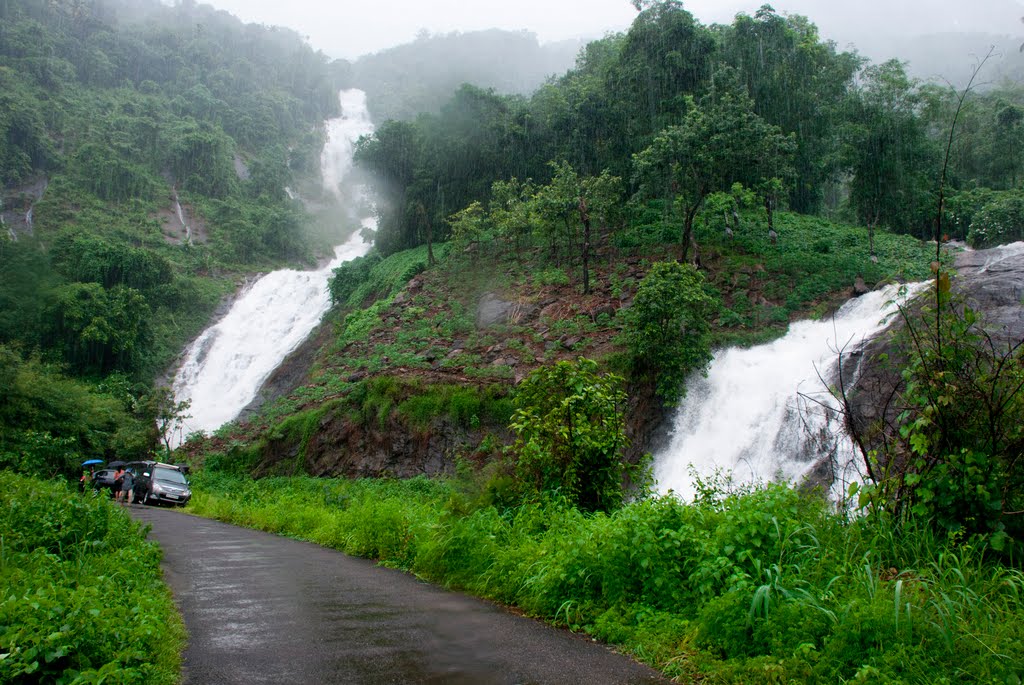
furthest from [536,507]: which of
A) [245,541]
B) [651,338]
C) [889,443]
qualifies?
[651,338]

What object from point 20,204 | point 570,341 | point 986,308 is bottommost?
point 570,341

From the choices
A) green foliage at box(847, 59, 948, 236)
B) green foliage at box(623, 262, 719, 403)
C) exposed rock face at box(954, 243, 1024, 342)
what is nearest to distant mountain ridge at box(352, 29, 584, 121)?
green foliage at box(847, 59, 948, 236)

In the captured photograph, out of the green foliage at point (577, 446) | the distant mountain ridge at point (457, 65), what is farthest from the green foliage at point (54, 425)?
the distant mountain ridge at point (457, 65)

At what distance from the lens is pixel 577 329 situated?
2330cm

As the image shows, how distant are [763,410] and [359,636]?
14.0m

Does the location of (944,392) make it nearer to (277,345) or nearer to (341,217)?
(277,345)

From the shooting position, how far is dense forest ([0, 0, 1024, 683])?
459cm

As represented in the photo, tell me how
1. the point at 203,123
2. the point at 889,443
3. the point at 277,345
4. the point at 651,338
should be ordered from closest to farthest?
1. the point at 889,443
2. the point at 651,338
3. the point at 277,345
4. the point at 203,123

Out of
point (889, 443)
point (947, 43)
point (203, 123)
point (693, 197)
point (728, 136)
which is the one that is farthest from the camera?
point (947, 43)

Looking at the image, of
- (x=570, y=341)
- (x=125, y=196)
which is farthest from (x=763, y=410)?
(x=125, y=196)

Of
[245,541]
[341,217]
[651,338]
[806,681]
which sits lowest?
[245,541]

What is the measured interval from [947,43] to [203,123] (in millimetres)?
120721

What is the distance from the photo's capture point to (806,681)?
146 inches

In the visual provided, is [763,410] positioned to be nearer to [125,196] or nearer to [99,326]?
[99,326]
